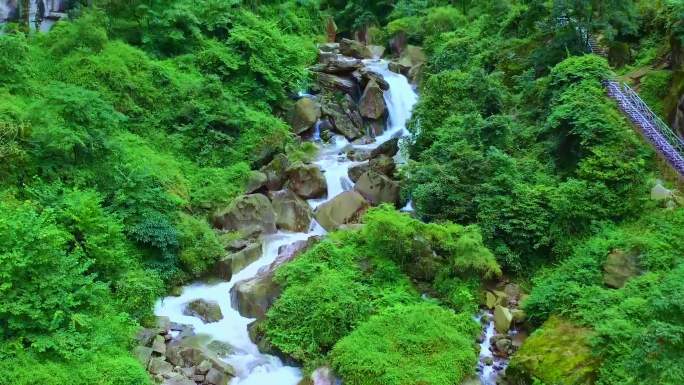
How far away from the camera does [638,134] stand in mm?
15117

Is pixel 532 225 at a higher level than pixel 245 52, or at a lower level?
lower

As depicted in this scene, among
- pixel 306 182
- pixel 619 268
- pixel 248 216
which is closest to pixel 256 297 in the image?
pixel 248 216

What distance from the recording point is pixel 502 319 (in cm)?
1286

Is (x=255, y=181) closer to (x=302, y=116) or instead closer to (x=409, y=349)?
(x=302, y=116)

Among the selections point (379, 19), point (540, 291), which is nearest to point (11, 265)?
point (540, 291)

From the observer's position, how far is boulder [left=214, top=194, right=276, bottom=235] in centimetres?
1714

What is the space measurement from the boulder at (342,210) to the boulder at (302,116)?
6187mm

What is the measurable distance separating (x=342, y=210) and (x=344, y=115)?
818 cm

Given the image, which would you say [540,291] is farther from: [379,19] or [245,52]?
[379,19]

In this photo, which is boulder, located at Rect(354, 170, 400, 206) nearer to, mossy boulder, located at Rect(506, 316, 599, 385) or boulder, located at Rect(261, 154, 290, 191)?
boulder, located at Rect(261, 154, 290, 191)

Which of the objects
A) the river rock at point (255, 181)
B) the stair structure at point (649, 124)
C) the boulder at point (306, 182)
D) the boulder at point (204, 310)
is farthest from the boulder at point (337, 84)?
the boulder at point (204, 310)

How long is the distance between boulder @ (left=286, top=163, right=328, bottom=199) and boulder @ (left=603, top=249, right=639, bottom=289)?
9955 millimetres

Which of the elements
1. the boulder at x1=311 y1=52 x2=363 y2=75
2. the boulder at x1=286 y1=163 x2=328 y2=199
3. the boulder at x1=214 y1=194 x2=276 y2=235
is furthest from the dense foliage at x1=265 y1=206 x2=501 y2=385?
the boulder at x1=311 y1=52 x2=363 y2=75

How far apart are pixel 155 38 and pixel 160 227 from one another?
1149 cm
